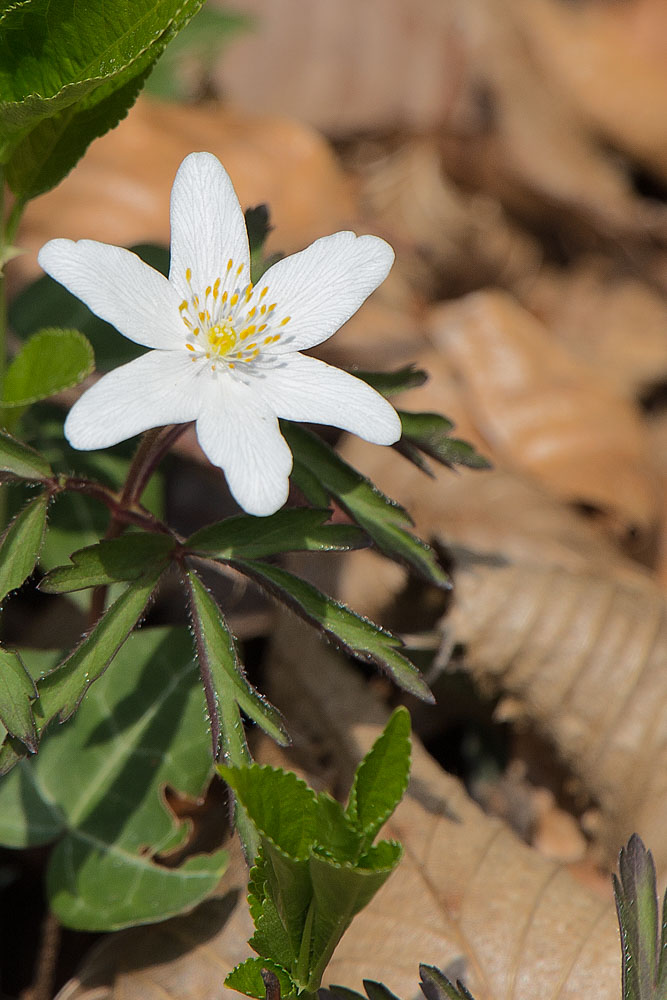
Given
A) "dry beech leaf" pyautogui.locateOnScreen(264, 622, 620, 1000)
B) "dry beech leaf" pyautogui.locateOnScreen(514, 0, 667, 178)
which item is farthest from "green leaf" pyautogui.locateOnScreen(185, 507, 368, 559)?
"dry beech leaf" pyautogui.locateOnScreen(514, 0, 667, 178)

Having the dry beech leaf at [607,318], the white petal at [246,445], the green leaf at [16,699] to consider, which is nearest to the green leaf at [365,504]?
the white petal at [246,445]

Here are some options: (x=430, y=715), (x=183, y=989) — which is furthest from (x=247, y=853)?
(x=430, y=715)

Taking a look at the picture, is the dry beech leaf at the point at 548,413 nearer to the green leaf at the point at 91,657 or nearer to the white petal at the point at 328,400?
the white petal at the point at 328,400

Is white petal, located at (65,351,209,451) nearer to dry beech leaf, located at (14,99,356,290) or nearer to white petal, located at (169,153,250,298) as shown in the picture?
white petal, located at (169,153,250,298)

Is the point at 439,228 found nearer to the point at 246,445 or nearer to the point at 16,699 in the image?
the point at 246,445

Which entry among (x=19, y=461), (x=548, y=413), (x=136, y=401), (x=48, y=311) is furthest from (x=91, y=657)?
(x=548, y=413)
